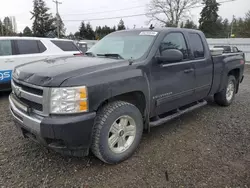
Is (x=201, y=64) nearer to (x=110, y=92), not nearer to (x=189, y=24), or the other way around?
(x=110, y=92)

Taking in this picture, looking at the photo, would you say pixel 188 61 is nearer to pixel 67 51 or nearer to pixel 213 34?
pixel 67 51

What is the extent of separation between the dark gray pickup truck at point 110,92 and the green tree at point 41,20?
62.8 metres

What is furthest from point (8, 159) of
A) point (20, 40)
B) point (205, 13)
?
point (205, 13)

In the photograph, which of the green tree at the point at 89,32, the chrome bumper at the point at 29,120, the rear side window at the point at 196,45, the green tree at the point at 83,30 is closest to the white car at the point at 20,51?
the chrome bumper at the point at 29,120

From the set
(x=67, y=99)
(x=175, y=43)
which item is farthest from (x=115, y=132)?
(x=175, y=43)

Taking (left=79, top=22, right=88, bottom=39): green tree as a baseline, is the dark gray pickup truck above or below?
below

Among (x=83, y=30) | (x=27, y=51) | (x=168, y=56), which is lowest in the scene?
(x=168, y=56)

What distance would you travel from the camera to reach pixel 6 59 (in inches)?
240

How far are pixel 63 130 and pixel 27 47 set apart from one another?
517 cm

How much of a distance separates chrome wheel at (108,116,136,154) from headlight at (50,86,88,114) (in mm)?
619

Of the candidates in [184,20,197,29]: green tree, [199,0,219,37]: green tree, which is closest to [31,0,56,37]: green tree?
[184,20,197,29]: green tree

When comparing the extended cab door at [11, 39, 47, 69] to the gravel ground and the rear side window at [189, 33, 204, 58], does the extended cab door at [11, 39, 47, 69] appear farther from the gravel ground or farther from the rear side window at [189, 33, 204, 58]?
the rear side window at [189, 33, 204, 58]

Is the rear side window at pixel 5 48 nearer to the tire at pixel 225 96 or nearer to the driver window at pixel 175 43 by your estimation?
the driver window at pixel 175 43

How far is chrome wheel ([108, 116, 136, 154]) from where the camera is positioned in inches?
111
